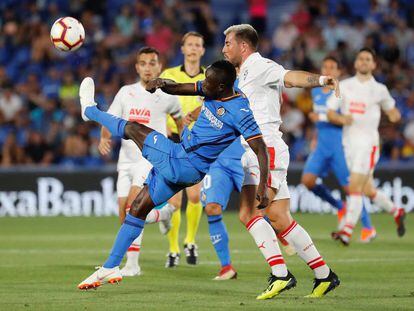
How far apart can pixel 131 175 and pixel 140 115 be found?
687 millimetres

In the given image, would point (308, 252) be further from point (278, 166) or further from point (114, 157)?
point (114, 157)

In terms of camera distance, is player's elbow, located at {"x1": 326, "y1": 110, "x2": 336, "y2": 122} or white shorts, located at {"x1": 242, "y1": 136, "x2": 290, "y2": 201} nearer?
white shorts, located at {"x1": 242, "y1": 136, "x2": 290, "y2": 201}

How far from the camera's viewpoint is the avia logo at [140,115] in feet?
38.2

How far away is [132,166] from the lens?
11703 mm

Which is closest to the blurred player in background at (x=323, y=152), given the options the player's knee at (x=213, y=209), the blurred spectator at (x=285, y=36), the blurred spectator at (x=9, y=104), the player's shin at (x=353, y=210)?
the player's shin at (x=353, y=210)

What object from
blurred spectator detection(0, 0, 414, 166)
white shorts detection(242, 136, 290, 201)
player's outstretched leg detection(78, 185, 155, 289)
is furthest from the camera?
blurred spectator detection(0, 0, 414, 166)

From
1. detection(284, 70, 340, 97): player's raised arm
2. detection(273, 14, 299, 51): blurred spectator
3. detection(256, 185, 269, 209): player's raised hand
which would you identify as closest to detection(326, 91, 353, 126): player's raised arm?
detection(284, 70, 340, 97): player's raised arm

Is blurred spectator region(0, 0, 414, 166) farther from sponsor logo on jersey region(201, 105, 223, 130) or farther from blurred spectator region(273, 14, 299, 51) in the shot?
sponsor logo on jersey region(201, 105, 223, 130)

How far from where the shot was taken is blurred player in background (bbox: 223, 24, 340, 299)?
9195 millimetres

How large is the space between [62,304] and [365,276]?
367 centimetres

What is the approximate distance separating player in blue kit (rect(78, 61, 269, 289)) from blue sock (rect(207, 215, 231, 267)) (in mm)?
1700

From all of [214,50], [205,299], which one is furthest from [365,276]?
[214,50]

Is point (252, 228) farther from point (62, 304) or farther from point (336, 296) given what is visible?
point (62, 304)

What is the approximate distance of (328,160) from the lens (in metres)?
15.9
